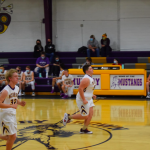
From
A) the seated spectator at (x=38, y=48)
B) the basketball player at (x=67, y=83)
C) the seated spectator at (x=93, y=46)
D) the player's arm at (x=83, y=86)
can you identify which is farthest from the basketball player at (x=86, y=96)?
the seated spectator at (x=38, y=48)

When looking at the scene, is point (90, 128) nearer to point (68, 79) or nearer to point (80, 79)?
point (68, 79)

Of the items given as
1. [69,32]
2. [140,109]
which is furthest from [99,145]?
[69,32]

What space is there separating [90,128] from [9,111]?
2.75m

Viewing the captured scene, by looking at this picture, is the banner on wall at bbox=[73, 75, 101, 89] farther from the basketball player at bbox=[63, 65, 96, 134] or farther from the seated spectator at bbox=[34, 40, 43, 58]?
the basketball player at bbox=[63, 65, 96, 134]

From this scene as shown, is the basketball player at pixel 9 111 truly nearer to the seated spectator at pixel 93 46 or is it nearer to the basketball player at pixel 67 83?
the basketball player at pixel 67 83

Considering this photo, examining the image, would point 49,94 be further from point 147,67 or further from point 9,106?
point 9,106

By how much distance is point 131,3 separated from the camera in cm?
1695

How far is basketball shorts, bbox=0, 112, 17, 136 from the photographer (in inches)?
171

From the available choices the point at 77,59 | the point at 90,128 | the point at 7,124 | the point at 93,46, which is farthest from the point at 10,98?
the point at 93,46

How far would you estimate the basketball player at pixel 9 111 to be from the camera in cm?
434

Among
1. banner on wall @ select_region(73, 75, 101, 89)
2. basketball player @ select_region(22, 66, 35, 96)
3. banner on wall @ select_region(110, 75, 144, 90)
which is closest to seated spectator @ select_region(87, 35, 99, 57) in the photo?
banner on wall @ select_region(73, 75, 101, 89)

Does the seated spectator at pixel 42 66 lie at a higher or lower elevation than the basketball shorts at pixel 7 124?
higher

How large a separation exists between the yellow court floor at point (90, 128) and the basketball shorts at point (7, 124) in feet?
2.95

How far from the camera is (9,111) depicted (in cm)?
441
